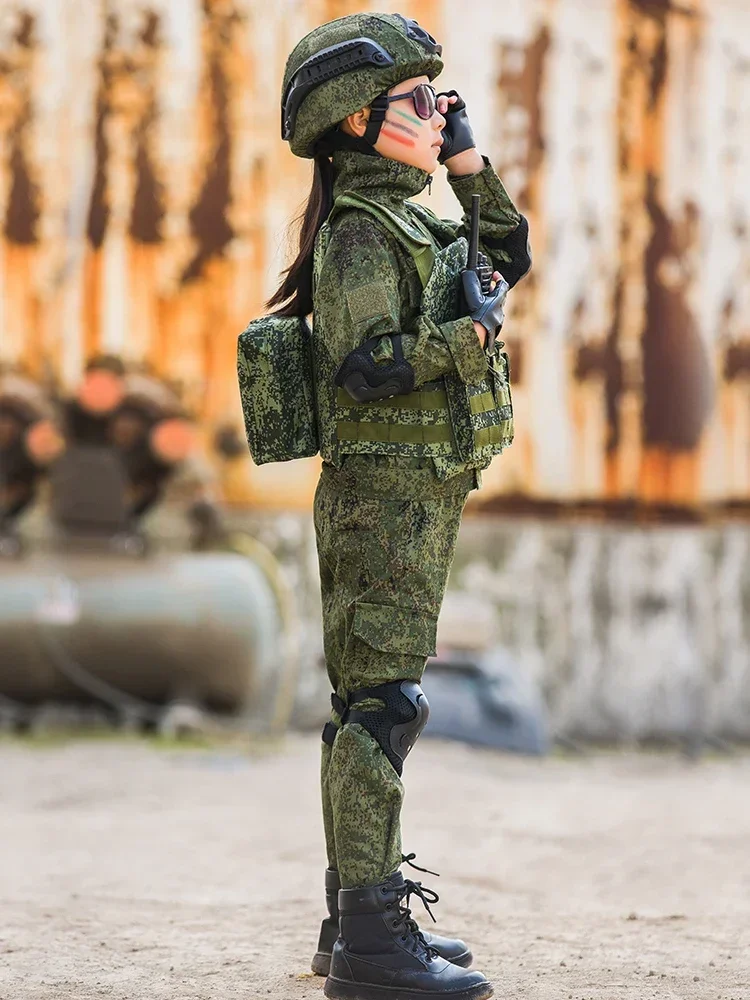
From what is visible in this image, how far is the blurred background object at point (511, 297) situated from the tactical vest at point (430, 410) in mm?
4145

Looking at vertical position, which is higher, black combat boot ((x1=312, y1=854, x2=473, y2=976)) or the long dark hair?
the long dark hair

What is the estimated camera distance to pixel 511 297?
22.4ft

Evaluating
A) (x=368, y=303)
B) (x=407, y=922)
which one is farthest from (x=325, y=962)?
(x=368, y=303)

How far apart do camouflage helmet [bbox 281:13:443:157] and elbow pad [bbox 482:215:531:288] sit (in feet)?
1.07

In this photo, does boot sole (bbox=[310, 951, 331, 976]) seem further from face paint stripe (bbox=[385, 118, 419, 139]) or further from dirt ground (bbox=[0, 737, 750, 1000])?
face paint stripe (bbox=[385, 118, 419, 139])

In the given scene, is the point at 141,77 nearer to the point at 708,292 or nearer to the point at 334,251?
the point at 708,292

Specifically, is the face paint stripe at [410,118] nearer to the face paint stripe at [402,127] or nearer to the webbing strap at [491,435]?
the face paint stripe at [402,127]

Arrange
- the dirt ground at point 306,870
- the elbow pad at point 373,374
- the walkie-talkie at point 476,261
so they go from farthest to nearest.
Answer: the dirt ground at point 306,870, the walkie-talkie at point 476,261, the elbow pad at point 373,374

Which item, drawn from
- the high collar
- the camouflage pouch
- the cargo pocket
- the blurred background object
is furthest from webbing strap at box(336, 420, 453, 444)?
the blurred background object

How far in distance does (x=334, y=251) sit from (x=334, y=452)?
346 millimetres

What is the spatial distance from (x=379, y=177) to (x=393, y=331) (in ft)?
1.05

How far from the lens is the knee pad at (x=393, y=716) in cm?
251

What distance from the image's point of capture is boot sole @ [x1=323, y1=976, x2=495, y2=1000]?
246 centimetres

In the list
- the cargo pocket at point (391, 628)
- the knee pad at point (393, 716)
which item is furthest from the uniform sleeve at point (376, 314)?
the knee pad at point (393, 716)
